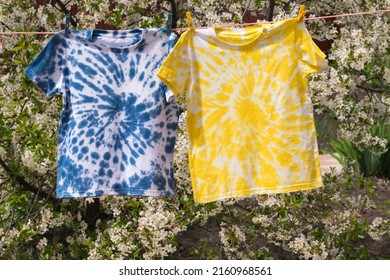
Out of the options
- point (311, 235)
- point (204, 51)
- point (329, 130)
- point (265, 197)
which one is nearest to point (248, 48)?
point (204, 51)

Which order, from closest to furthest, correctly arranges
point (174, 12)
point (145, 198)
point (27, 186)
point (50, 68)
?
point (50, 68), point (145, 198), point (27, 186), point (174, 12)

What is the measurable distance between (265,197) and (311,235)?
1.44ft

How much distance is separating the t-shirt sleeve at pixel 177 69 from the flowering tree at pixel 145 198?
2.99 ft

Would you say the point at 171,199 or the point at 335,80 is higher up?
the point at 335,80

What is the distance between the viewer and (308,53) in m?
4.05

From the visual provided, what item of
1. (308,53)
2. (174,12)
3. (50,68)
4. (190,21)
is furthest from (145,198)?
(308,53)

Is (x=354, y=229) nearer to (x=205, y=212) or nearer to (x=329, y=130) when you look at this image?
(x=205, y=212)

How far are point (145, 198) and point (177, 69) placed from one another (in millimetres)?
1284

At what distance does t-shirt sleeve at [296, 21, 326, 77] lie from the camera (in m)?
4.01

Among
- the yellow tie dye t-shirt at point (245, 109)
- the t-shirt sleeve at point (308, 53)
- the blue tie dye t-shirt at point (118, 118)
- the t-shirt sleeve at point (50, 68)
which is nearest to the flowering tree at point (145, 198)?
the t-shirt sleeve at point (50, 68)

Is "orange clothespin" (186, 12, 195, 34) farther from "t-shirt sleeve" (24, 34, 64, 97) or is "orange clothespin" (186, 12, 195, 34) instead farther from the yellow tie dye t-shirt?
"t-shirt sleeve" (24, 34, 64, 97)

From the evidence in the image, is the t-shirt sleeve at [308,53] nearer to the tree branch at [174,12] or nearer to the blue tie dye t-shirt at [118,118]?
the blue tie dye t-shirt at [118,118]

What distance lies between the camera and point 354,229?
5.27 m

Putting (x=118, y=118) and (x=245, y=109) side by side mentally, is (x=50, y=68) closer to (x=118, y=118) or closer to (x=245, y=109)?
(x=118, y=118)
